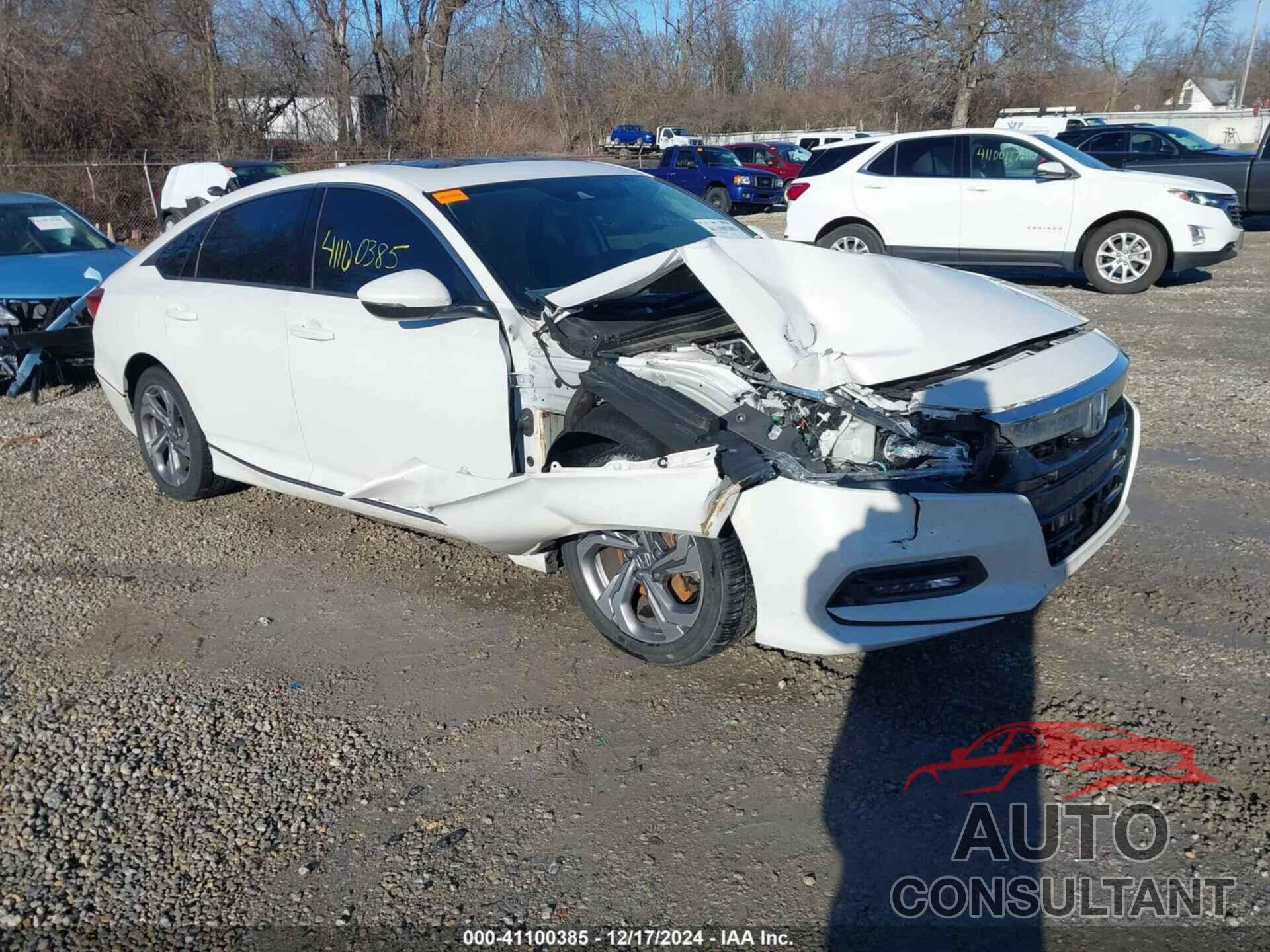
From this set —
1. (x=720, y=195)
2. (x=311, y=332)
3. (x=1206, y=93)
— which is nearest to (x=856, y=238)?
(x=311, y=332)

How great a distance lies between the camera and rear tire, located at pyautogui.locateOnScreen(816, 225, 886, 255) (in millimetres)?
12000

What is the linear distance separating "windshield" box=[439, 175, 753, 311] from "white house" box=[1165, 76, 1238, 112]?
8000 cm

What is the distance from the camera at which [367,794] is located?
3.21m

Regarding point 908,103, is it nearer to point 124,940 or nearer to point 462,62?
point 462,62

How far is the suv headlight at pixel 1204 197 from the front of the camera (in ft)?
35.0

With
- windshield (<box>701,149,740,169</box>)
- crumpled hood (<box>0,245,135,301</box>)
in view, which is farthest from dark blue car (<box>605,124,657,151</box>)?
crumpled hood (<box>0,245,135,301</box>)

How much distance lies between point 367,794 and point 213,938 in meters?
0.64

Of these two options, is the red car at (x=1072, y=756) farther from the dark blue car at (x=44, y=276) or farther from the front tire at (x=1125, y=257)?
the front tire at (x=1125, y=257)

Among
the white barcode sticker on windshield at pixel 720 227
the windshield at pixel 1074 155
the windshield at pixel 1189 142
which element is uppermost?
the windshield at pixel 1189 142

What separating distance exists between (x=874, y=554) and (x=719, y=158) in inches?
925

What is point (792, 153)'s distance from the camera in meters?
29.7

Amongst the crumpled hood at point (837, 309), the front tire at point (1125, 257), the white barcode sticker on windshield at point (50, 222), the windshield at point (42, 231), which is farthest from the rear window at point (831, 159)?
the crumpled hood at point (837, 309)

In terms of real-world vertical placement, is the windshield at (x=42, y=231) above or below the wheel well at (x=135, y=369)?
above

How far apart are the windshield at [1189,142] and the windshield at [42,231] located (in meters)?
14.9
